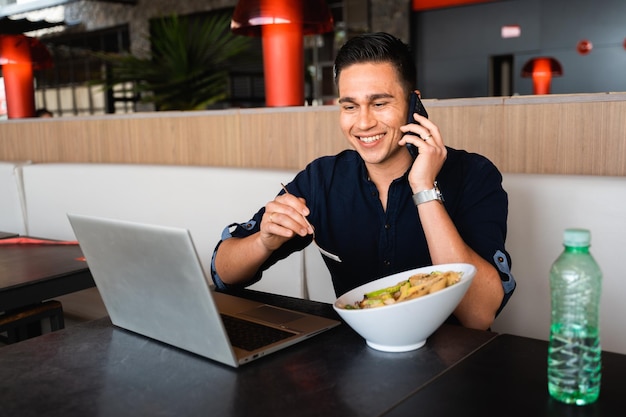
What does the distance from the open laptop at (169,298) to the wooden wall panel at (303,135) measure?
97cm

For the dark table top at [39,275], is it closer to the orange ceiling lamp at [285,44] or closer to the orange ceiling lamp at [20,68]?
the orange ceiling lamp at [285,44]

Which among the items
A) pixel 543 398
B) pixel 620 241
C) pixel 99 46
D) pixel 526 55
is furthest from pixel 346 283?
pixel 99 46

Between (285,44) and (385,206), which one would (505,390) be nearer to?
(385,206)

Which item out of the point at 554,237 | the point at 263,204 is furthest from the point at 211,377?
the point at 263,204

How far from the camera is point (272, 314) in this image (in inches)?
45.5

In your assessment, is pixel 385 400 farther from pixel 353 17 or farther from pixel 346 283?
pixel 353 17

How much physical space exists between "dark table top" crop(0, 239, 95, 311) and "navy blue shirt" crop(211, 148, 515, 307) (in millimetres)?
467

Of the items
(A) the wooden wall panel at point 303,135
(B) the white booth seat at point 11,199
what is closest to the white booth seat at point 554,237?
(A) the wooden wall panel at point 303,135

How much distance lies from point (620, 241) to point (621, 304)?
0.50ft

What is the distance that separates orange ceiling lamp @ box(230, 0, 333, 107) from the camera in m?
2.47

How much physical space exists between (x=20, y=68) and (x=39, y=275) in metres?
2.41

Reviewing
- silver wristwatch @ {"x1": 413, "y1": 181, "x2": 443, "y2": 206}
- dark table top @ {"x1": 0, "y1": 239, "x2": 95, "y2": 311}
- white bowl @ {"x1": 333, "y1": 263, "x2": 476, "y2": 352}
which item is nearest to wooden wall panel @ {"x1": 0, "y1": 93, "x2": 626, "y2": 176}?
silver wristwatch @ {"x1": 413, "y1": 181, "x2": 443, "y2": 206}

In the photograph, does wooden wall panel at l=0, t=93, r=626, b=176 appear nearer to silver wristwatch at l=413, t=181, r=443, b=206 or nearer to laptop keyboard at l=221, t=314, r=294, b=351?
silver wristwatch at l=413, t=181, r=443, b=206

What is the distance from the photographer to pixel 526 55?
5828mm
